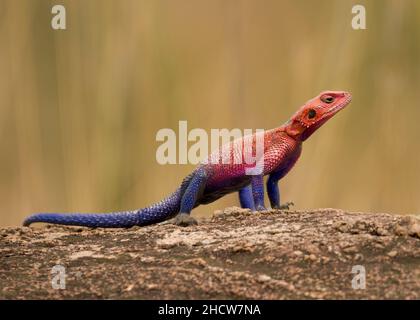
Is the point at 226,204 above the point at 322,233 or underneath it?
underneath

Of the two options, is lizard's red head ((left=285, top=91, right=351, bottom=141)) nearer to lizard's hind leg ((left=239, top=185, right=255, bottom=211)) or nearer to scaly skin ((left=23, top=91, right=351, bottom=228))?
scaly skin ((left=23, top=91, right=351, bottom=228))

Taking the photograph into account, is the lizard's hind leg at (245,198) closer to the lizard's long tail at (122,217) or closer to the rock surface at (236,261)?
the lizard's long tail at (122,217)

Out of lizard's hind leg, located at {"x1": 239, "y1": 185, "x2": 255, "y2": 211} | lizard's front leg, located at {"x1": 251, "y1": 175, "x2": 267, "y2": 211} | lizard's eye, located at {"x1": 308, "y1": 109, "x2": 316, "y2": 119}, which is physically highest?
lizard's eye, located at {"x1": 308, "y1": 109, "x2": 316, "y2": 119}

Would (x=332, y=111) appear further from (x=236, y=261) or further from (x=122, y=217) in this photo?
(x=236, y=261)

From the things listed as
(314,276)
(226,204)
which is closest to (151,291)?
(314,276)

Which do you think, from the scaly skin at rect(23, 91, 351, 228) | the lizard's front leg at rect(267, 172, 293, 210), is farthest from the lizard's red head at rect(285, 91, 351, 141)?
the lizard's front leg at rect(267, 172, 293, 210)

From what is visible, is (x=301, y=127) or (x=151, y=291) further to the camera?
(x=301, y=127)
